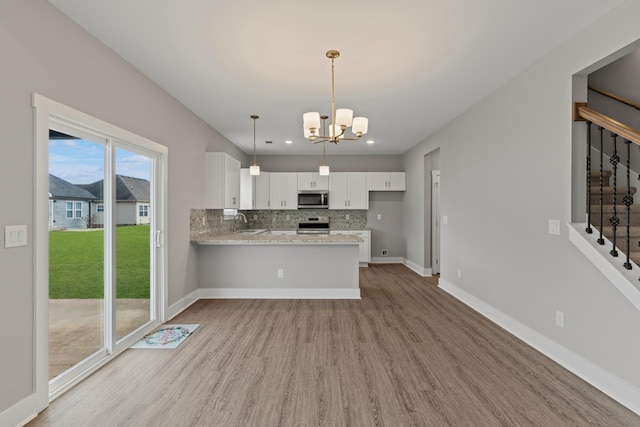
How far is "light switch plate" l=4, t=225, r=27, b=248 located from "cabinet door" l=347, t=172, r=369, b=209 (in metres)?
6.10

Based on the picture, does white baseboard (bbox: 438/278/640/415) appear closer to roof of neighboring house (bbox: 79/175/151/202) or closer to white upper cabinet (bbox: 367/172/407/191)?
white upper cabinet (bbox: 367/172/407/191)

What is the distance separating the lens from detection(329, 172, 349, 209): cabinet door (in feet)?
24.8

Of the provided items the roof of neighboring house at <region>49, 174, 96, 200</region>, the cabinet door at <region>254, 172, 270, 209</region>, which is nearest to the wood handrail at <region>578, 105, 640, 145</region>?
the roof of neighboring house at <region>49, 174, 96, 200</region>

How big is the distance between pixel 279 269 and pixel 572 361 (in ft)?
11.3

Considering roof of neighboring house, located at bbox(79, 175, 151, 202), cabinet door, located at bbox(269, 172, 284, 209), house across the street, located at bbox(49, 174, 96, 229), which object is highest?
cabinet door, located at bbox(269, 172, 284, 209)

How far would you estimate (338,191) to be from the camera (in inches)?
298

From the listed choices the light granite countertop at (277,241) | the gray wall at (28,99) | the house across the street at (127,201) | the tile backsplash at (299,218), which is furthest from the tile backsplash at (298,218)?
the gray wall at (28,99)

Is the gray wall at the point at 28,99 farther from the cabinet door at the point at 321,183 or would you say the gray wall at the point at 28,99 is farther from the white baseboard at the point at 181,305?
the cabinet door at the point at 321,183

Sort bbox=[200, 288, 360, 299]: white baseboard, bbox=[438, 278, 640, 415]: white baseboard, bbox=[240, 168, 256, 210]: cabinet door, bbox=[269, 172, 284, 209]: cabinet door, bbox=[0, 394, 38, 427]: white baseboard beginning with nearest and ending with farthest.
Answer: bbox=[0, 394, 38, 427]: white baseboard < bbox=[438, 278, 640, 415]: white baseboard < bbox=[200, 288, 360, 299]: white baseboard < bbox=[240, 168, 256, 210]: cabinet door < bbox=[269, 172, 284, 209]: cabinet door

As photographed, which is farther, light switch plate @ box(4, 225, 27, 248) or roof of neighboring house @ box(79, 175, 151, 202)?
roof of neighboring house @ box(79, 175, 151, 202)

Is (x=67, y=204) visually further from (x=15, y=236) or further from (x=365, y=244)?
(x=365, y=244)

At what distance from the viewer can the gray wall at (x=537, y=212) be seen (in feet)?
7.72

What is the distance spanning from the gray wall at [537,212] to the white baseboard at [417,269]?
1.53 meters

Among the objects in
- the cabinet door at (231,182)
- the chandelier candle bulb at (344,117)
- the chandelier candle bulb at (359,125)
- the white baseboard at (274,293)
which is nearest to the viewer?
the chandelier candle bulb at (344,117)
